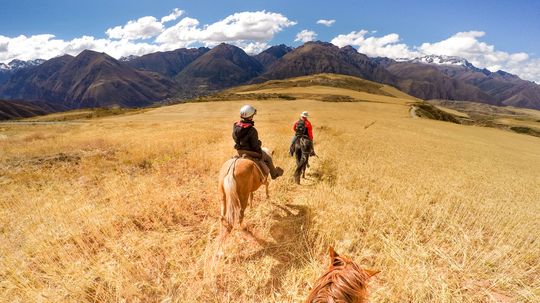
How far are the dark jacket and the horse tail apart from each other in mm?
1576

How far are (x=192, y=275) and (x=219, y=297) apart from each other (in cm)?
72

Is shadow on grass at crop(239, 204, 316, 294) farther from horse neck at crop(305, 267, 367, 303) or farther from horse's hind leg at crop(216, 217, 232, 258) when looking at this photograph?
horse neck at crop(305, 267, 367, 303)

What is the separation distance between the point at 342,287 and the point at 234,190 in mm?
4238

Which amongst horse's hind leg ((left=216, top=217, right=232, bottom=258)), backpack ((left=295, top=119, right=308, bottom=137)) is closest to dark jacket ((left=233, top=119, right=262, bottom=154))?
horse's hind leg ((left=216, top=217, right=232, bottom=258))

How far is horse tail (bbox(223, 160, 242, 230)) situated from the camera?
19.7 ft

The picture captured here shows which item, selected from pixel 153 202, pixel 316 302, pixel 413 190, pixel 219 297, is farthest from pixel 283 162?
pixel 316 302

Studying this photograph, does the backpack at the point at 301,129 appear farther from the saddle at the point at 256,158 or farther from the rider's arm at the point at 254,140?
the rider's arm at the point at 254,140

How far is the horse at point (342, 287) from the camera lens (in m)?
2.14

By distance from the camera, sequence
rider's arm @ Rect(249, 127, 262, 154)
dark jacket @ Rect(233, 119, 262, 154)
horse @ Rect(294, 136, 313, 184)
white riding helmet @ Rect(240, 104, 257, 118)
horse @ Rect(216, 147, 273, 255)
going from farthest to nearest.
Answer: horse @ Rect(294, 136, 313, 184)
rider's arm @ Rect(249, 127, 262, 154)
dark jacket @ Rect(233, 119, 262, 154)
white riding helmet @ Rect(240, 104, 257, 118)
horse @ Rect(216, 147, 273, 255)

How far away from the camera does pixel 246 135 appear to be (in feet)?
24.9

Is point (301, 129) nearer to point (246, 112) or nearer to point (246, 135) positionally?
point (246, 135)

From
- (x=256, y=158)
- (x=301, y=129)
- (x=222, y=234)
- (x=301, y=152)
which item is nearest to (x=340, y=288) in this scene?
(x=222, y=234)

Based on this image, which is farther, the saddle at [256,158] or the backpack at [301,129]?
the backpack at [301,129]


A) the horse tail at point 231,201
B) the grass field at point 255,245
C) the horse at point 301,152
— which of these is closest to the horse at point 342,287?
the grass field at point 255,245
